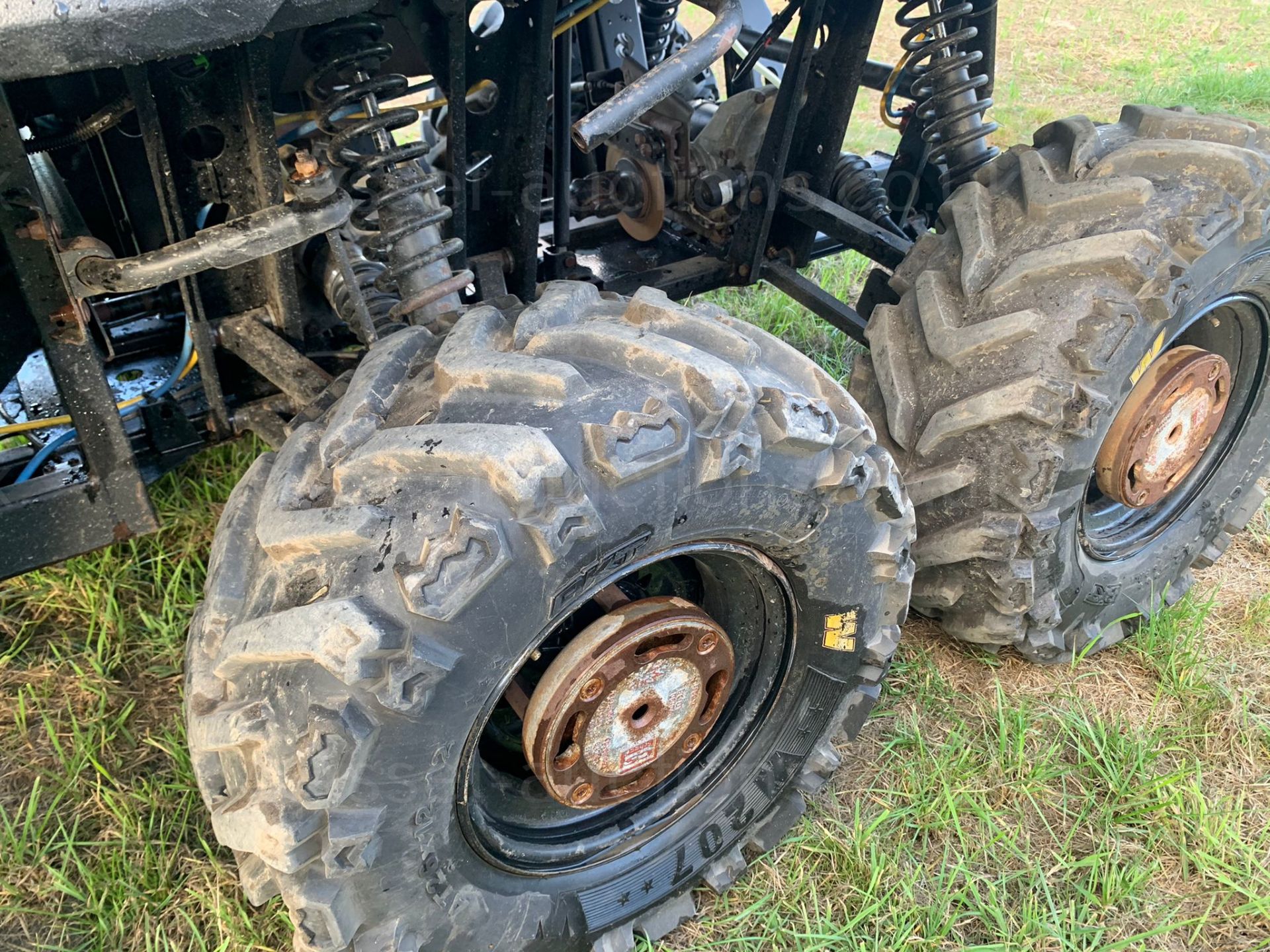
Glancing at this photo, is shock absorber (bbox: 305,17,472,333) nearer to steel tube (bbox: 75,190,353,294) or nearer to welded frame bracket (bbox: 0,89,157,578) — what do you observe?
steel tube (bbox: 75,190,353,294)

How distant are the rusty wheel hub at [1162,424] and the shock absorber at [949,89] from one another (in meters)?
0.68

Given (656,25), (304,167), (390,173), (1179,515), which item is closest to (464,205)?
(390,173)

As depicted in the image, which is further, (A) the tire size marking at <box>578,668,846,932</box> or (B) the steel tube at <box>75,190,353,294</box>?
(A) the tire size marking at <box>578,668,846,932</box>

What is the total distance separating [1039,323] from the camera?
199 centimetres

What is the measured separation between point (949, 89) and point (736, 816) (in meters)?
1.83

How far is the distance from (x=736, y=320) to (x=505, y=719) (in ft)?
3.05

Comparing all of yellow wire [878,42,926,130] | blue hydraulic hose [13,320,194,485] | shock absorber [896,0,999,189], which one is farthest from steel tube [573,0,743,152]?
blue hydraulic hose [13,320,194,485]

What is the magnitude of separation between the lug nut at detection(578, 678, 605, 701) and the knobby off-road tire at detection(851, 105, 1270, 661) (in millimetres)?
801

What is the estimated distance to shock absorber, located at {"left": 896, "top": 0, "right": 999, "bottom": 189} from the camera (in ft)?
8.11

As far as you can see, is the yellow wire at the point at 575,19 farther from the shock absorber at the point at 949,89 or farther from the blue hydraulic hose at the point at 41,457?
the blue hydraulic hose at the point at 41,457

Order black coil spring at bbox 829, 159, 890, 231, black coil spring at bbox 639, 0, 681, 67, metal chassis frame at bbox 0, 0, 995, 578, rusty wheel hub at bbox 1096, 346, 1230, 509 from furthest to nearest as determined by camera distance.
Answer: black coil spring at bbox 639, 0, 681, 67 < black coil spring at bbox 829, 159, 890, 231 < rusty wheel hub at bbox 1096, 346, 1230, 509 < metal chassis frame at bbox 0, 0, 995, 578

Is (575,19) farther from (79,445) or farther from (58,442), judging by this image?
(58,442)

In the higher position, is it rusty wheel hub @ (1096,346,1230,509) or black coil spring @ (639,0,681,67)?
black coil spring @ (639,0,681,67)

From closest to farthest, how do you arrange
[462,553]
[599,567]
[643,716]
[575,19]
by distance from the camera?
[462,553] < [599,567] < [643,716] < [575,19]
